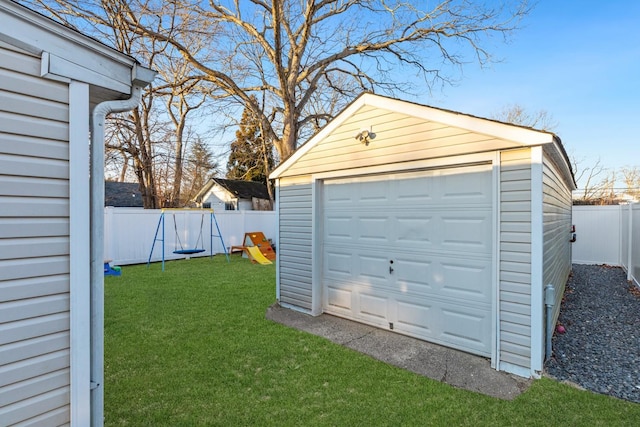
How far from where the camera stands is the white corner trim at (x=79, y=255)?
79.4 inches

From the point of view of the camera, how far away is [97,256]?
2.17 metres

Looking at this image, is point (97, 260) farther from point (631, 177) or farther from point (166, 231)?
point (631, 177)

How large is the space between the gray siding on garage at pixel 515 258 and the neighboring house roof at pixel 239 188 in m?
20.3

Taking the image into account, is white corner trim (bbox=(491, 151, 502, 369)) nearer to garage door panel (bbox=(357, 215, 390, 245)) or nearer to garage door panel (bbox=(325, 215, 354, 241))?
garage door panel (bbox=(357, 215, 390, 245))

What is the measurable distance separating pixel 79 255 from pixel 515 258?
3841 mm

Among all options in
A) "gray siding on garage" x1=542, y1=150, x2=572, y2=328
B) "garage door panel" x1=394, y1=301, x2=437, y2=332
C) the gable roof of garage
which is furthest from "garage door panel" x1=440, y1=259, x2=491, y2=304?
the gable roof of garage

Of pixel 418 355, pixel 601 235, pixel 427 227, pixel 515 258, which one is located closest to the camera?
pixel 515 258

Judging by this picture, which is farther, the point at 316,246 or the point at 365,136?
the point at 316,246

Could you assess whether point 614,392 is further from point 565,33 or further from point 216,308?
point 565,33

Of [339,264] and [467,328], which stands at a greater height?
[339,264]

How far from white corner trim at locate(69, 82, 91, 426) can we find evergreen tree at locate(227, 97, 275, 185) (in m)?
16.6

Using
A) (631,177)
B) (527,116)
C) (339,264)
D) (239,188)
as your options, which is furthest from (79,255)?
(631,177)

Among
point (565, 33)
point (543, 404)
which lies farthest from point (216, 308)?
point (565, 33)

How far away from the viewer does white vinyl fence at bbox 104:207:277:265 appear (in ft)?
34.9
